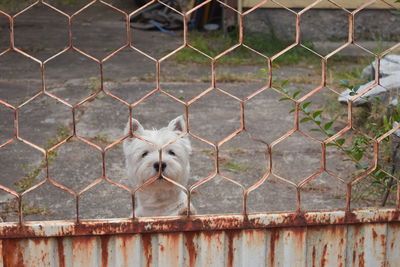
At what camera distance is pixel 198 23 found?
9.77m

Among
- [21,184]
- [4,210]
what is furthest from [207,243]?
[21,184]

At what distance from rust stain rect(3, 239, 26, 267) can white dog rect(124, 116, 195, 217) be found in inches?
54.1

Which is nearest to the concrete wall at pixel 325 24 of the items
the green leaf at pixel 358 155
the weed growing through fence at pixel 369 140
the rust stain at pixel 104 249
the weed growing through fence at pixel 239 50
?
the weed growing through fence at pixel 239 50

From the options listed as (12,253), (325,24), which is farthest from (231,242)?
(325,24)

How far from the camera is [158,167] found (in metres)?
3.76

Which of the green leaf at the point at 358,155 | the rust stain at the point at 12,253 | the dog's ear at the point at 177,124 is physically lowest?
the rust stain at the point at 12,253

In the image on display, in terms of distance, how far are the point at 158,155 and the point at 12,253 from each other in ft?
4.80

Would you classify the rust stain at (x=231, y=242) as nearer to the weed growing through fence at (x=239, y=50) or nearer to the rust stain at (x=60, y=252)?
the rust stain at (x=60, y=252)

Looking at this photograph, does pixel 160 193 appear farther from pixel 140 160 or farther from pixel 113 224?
pixel 113 224

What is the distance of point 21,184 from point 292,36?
5.19m

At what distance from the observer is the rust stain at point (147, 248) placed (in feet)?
8.12

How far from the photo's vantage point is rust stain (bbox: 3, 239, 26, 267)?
7.93 feet

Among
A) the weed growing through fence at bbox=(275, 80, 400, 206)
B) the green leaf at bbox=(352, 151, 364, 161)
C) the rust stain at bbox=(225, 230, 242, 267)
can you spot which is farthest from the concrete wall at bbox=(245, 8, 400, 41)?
the rust stain at bbox=(225, 230, 242, 267)

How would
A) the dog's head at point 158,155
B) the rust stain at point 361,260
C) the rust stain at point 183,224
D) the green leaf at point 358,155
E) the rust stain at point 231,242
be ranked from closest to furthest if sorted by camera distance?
the rust stain at point 183,224, the rust stain at point 231,242, the rust stain at point 361,260, the green leaf at point 358,155, the dog's head at point 158,155
